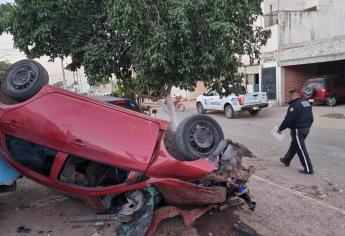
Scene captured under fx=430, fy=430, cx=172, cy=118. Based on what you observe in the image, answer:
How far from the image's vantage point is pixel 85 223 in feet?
18.5

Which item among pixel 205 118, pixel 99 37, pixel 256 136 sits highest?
pixel 99 37

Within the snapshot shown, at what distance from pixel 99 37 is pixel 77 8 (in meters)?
0.69

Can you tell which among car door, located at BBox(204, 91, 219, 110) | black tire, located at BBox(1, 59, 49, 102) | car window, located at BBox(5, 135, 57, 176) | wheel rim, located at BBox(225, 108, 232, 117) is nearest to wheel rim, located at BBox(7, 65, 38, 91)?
black tire, located at BBox(1, 59, 49, 102)

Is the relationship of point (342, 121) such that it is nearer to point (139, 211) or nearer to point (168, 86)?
point (168, 86)

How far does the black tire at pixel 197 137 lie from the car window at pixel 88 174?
2.66 feet

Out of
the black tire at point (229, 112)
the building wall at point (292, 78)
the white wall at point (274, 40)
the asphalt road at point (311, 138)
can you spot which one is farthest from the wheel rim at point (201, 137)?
the white wall at point (274, 40)

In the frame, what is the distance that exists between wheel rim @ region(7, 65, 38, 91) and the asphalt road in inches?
238

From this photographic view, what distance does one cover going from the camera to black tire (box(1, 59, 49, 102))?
211 inches

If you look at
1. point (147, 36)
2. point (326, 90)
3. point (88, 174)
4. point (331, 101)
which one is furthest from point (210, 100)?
point (88, 174)

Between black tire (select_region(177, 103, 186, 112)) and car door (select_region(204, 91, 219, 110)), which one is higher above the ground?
car door (select_region(204, 91, 219, 110))

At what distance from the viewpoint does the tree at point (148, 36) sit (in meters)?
7.29

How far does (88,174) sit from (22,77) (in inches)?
62.7

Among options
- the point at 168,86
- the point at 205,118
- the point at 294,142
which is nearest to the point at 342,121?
the point at 294,142

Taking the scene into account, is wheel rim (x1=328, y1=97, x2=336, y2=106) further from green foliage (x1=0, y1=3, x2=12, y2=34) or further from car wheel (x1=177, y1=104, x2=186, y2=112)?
green foliage (x1=0, y1=3, x2=12, y2=34)
